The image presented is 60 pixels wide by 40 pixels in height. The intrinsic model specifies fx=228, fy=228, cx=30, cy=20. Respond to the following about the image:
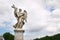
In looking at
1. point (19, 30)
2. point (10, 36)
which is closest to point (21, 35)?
point (19, 30)

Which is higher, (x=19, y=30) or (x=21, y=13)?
(x=21, y=13)

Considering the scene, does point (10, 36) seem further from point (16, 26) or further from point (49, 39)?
point (16, 26)

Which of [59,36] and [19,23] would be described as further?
[59,36]

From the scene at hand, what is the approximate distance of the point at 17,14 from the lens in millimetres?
29750

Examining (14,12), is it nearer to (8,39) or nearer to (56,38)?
(56,38)

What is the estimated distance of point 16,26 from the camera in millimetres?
29562

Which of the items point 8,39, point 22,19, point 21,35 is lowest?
point 8,39

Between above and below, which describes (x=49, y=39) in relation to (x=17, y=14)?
below

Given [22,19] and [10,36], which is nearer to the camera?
[22,19]

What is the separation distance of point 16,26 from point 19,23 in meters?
0.55

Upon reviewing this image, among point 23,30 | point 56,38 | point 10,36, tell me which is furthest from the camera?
point 10,36

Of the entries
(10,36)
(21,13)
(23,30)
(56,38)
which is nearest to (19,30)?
(23,30)

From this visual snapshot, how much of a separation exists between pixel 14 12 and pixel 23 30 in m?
2.76

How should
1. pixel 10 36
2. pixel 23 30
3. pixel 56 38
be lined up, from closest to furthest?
pixel 23 30 < pixel 56 38 < pixel 10 36
